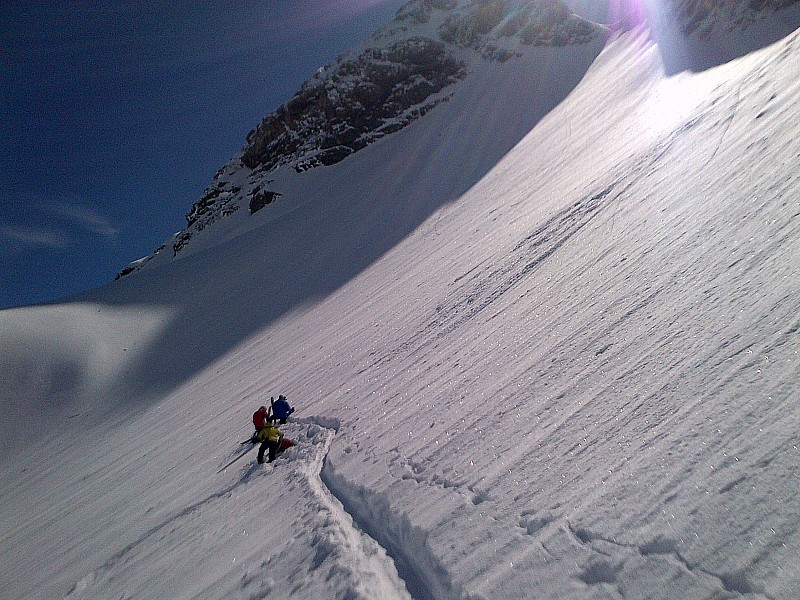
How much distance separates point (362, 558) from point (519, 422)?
Answer: 70.0 inches

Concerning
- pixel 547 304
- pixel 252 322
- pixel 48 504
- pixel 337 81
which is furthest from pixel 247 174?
pixel 547 304

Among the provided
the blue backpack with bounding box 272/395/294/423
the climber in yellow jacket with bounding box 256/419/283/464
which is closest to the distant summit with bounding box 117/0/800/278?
the blue backpack with bounding box 272/395/294/423

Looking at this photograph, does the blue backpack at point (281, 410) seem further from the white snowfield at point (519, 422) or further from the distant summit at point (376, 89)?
the distant summit at point (376, 89)

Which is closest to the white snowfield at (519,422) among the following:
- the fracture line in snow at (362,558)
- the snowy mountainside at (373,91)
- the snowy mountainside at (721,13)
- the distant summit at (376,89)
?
the fracture line in snow at (362,558)

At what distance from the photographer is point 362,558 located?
142 inches

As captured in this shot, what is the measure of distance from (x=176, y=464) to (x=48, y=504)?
356 cm

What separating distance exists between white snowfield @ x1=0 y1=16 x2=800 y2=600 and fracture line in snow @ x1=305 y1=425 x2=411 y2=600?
0.02 m

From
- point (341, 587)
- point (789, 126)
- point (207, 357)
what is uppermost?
point (207, 357)

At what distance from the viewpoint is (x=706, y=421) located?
3.08 metres

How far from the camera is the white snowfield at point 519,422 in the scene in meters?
2.75

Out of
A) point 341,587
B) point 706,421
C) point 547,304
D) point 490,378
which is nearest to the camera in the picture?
point 706,421

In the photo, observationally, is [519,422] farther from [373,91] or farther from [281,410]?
[373,91]

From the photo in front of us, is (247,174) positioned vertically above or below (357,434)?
above

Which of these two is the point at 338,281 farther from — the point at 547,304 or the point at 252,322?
the point at 547,304
